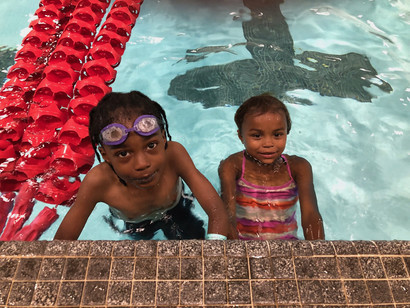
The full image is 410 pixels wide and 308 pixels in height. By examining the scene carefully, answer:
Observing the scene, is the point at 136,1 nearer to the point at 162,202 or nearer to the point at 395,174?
the point at 162,202

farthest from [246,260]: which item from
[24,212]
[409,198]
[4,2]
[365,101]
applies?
[4,2]

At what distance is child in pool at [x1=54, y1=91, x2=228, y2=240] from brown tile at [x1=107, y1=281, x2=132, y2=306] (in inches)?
27.4

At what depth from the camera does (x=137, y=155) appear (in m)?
1.87

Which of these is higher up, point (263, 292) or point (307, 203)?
point (263, 292)

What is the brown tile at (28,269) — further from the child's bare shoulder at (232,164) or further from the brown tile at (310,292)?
the child's bare shoulder at (232,164)

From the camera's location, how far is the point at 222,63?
452 cm

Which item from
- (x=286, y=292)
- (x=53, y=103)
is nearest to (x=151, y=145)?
(x=286, y=292)

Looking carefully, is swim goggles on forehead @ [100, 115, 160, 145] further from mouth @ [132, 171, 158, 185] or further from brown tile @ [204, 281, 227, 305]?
brown tile @ [204, 281, 227, 305]

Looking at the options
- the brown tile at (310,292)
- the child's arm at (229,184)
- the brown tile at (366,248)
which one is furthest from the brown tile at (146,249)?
the child's arm at (229,184)

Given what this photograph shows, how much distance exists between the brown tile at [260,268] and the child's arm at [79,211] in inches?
47.6

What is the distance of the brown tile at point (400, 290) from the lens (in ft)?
4.12

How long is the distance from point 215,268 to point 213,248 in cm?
8

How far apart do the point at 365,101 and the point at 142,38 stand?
10.0 ft

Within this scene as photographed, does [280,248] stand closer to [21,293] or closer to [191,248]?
[191,248]
